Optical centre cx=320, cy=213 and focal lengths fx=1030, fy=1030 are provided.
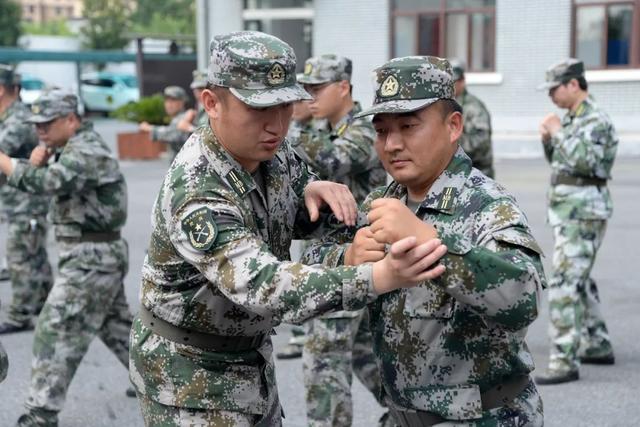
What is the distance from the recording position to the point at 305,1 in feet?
78.4

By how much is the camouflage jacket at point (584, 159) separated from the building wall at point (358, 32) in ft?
50.6

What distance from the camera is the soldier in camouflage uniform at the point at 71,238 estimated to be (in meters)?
5.47

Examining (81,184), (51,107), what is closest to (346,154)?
(81,184)

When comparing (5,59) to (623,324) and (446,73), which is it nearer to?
(623,324)

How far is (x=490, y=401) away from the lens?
2873 millimetres

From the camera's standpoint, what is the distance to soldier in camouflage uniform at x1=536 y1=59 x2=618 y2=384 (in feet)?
20.8

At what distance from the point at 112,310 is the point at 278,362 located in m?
1.37

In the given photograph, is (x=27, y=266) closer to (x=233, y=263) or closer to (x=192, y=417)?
(x=192, y=417)

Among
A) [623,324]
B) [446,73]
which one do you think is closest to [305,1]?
[623,324]

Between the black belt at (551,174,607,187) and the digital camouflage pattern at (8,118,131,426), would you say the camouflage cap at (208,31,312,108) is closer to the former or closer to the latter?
the digital camouflage pattern at (8,118,131,426)

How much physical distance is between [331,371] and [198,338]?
205 cm

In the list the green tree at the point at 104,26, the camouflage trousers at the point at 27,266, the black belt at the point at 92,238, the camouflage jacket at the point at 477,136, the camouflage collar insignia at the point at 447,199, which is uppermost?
the green tree at the point at 104,26

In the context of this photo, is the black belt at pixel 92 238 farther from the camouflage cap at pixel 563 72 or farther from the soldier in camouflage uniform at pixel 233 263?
the camouflage cap at pixel 563 72

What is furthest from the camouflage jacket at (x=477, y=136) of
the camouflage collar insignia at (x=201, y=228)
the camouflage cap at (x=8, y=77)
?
the camouflage collar insignia at (x=201, y=228)
